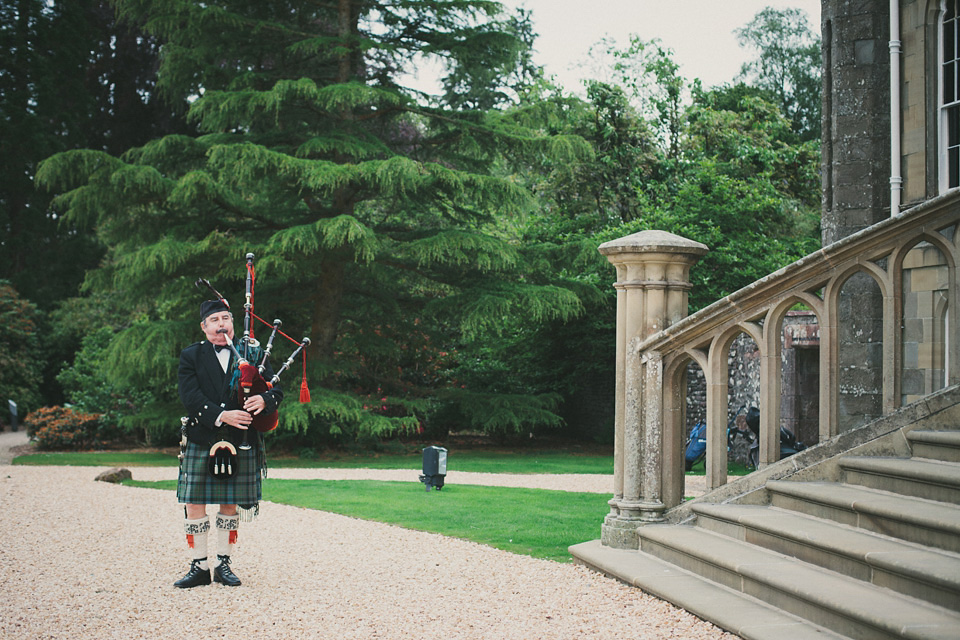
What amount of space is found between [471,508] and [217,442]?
361 cm

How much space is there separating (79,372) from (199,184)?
7.91 meters

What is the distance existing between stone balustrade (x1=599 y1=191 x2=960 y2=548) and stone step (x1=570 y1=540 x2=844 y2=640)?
26cm

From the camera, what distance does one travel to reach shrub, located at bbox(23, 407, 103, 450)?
16.5 m

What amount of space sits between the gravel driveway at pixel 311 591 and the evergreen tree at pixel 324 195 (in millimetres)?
6750

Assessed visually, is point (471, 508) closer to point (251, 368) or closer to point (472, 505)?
point (472, 505)

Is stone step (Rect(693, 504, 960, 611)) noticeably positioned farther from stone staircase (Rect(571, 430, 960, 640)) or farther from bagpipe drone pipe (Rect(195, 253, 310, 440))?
bagpipe drone pipe (Rect(195, 253, 310, 440))

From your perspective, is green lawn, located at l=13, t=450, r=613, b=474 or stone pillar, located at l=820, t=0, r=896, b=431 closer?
stone pillar, located at l=820, t=0, r=896, b=431

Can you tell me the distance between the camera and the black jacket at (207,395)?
5.18m

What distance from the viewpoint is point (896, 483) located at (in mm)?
4371

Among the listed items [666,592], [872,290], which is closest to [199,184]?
[872,290]

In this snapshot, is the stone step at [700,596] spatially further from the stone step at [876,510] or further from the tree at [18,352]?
the tree at [18,352]

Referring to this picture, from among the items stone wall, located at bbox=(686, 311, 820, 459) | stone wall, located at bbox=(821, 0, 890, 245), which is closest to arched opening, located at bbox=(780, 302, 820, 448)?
stone wall, located at bbox=(686, 311, 820, 459)

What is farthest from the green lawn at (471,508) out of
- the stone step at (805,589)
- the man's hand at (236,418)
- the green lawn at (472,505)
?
the man's hand at (236,418)

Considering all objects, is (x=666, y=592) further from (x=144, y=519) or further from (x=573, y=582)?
(x=144, y=519)
